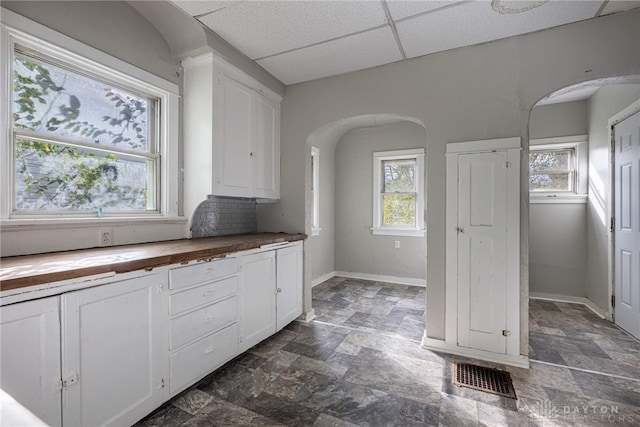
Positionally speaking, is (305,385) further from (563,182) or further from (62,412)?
(563,182)

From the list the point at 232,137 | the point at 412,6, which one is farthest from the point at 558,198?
the point at 232,137

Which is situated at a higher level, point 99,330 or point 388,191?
point 388,191

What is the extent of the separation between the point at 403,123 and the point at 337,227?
80.9 inches

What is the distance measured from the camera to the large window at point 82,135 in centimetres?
173

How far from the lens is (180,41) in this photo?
2.42 metres

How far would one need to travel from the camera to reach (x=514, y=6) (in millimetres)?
1981

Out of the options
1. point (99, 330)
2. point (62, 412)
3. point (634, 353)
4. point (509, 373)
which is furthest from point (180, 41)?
point (634, 353)

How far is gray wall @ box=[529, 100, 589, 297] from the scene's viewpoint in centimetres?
362

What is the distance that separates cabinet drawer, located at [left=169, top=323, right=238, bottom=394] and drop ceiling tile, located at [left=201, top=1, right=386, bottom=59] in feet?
7.66

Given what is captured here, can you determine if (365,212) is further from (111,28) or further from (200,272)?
(111,28)

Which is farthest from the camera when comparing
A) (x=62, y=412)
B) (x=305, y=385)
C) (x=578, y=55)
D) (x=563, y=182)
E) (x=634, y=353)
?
(x=563, y=182)

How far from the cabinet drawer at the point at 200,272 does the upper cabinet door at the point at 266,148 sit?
3.15 ft

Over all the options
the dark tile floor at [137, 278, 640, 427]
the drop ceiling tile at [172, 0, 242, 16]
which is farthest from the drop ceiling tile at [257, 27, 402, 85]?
the dark tile floor at [137, 278, 640, 427]

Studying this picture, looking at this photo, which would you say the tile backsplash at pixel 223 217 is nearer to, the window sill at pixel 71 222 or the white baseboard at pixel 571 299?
the window sill at pixel 71 222
